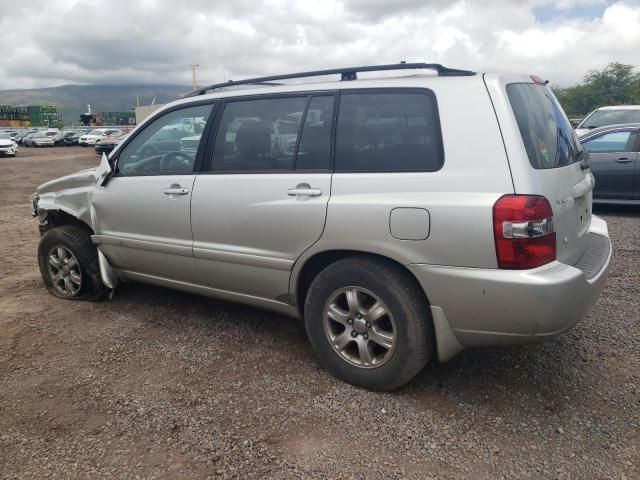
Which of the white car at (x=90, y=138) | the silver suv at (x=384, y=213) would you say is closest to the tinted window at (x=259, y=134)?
the silver suv at (x=384, y=213)

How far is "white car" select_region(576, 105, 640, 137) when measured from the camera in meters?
10.6

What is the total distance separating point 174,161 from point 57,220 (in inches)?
62.6

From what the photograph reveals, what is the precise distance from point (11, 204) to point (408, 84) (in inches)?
420

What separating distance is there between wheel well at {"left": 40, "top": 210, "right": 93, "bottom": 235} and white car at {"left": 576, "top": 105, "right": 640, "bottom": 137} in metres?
9.91

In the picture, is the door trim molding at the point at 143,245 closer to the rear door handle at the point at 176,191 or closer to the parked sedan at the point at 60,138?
the rear door handle at the point at 176,191

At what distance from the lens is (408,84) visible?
9.16 feet

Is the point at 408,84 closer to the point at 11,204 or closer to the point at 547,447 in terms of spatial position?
the point at 547,447

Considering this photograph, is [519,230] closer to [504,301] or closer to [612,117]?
[504,301]

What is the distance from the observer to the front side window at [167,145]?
364 centimetres

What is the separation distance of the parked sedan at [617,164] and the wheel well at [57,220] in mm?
7310

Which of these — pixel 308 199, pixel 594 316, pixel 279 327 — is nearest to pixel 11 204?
pixel 279 327

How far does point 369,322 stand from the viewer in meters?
2.81

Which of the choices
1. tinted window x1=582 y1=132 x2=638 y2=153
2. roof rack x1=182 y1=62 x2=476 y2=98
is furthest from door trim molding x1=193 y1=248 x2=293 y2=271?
tinted window x1=582 y1=132 x2=638 y2=153

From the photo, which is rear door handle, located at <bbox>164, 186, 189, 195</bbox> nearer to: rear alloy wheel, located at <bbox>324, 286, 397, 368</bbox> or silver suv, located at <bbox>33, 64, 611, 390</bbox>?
silver suv, located at <bbox>33, 64, 611, 390</bbox>
